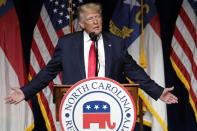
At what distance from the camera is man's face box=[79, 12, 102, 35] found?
7.43ft

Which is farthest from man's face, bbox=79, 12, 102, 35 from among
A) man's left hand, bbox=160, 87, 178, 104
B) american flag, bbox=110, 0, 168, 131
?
american flag, bbox=110, 0, 168, 131

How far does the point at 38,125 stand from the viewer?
13.8 ft

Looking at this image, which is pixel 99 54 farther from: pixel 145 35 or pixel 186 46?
pixel 186 46

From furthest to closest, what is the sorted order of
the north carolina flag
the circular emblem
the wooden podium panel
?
1. the north carolina flag
2. the wooden podium panel
3. the circular emblem

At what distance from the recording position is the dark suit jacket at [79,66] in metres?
2.23

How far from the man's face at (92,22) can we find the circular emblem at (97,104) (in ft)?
1.79

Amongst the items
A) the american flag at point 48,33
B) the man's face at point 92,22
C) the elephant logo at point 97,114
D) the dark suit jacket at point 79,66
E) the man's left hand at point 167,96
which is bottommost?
the elephant logo at point 97,114

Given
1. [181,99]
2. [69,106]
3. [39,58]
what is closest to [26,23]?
[39,58]

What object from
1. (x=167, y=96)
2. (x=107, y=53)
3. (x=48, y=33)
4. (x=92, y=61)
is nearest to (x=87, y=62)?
(x=92, y=61)

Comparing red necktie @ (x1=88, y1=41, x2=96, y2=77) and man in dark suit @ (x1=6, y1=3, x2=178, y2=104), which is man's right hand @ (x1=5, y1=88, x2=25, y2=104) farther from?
red necktie @ (x1=88, y1=41, x2=96, y2=77)

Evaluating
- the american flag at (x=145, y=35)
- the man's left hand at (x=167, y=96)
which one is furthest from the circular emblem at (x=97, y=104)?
the american flag at (x=145, y=35)

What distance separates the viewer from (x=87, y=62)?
2227mm

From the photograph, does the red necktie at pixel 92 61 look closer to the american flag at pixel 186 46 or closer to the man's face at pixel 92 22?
the man's face at pixel 92 22

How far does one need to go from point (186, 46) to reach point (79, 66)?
2.00 m
